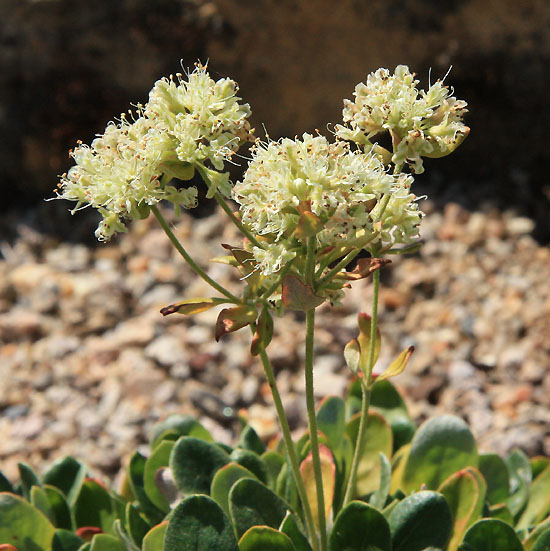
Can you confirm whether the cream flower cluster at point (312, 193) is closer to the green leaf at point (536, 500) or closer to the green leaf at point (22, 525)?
the green leaf at point (22, 525)

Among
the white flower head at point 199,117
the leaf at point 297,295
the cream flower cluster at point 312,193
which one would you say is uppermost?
the white flower head at point 199,117

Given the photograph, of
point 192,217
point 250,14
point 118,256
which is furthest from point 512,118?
point 118,256

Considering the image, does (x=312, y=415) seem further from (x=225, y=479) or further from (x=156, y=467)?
(x=156, y=467)

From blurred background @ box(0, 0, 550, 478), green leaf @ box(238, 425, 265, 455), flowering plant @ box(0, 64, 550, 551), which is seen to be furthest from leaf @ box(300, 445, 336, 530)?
blurred background @ box(0, 0, 550, 478)

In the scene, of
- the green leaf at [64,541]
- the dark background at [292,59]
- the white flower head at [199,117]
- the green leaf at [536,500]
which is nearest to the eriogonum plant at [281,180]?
the white flower head at [199,117]

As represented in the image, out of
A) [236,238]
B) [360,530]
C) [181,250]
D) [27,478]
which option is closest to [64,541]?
[27,478]
